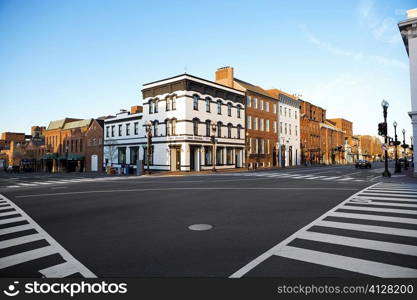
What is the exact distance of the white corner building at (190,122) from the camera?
34.2 metres

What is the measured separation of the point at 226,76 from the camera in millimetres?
43562

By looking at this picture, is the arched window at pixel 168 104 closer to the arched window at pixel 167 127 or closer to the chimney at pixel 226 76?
the arched window at pixel 167 127

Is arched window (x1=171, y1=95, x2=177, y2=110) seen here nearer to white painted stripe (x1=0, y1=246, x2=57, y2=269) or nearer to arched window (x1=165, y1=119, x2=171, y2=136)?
arched window (x1=165, y1=119, x2=171, y2=136)

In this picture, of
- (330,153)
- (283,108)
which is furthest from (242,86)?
(330,153)

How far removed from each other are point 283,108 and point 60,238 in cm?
5274

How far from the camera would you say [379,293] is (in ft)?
11.1

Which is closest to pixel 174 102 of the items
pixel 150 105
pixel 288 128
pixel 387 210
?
pixel 150 105

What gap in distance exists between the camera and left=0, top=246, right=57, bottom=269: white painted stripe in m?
4.38

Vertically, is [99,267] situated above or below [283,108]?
below

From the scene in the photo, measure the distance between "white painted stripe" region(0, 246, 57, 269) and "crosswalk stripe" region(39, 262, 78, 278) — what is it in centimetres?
79

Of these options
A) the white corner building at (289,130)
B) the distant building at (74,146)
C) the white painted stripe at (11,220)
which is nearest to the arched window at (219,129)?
the white corner building at (289,130)

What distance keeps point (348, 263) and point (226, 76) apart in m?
42.0

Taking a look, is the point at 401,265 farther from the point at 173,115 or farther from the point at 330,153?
the point at 330,153

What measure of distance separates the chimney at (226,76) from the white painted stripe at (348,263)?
4072cm
